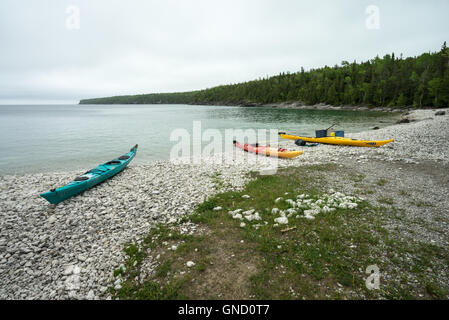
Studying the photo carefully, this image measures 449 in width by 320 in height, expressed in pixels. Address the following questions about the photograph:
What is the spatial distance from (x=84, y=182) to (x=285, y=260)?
37.7 ft

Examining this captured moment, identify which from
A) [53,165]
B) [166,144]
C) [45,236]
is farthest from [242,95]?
[45,236]

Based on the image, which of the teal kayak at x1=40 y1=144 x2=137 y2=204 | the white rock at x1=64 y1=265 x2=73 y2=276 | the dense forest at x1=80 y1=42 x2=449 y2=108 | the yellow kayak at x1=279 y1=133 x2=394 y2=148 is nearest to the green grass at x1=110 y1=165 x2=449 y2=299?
the white rock at x1=64 y1=265 x2=73 y2=276

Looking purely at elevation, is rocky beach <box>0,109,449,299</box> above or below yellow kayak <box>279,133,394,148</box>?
below

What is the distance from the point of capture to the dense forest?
70163mm

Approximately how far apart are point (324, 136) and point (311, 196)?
1555 centimetres

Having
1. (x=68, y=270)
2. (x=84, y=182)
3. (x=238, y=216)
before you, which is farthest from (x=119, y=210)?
(x=238, y=216)

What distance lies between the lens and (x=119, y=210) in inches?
369

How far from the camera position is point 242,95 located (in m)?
172

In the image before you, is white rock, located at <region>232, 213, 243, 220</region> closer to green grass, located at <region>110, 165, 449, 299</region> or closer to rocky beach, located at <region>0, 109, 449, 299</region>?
green grass, located at <region>110, 165, 449, 299</region>

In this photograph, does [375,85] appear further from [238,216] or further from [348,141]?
[238,216]

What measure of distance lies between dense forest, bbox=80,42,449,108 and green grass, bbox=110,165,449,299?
87.0 metres

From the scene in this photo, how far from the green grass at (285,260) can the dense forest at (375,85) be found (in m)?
87.0

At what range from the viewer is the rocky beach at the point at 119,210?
229 inches
